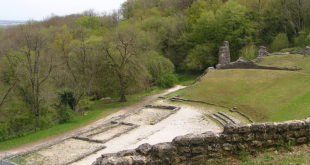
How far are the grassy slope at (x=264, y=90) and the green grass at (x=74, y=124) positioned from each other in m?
7.42

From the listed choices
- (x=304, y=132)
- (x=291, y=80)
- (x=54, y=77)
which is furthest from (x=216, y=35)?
(x=304, y=132)

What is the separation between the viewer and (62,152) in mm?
18641

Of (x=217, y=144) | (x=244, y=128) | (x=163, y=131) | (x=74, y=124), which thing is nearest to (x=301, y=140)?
(x=244, y=128)

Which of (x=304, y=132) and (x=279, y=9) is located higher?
(x=279, y=9)

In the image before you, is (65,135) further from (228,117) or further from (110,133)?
(228,117)

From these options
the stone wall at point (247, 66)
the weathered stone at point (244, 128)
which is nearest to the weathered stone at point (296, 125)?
the weathered stone at point (244, 128)

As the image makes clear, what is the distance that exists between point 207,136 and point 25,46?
2152 cm

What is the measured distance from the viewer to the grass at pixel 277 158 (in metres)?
7.76

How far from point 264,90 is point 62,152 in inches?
662

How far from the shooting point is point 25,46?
25391 mm

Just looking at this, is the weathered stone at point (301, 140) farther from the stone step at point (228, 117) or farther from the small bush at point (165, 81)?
the small bush at point (165, 81)

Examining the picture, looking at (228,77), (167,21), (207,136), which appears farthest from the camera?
(167,21)

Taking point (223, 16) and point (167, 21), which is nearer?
point (223, 16)

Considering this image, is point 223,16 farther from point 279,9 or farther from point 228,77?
point 228,77
